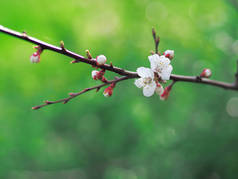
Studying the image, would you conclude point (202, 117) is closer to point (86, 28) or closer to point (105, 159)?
point (105, 159)

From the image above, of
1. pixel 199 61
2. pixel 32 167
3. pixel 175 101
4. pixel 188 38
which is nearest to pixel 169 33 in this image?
pixel 188 38

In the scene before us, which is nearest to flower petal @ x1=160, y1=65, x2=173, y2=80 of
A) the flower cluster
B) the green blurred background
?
the flower cluster

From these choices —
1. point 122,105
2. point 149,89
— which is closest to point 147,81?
point 149,89

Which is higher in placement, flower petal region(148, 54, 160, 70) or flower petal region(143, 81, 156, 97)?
flower petal region(148, 54, 160, 70)

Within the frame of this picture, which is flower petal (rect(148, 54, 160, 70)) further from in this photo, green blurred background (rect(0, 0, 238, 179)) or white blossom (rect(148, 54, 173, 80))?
green blurred background (rect(0, 0, 238, 179))

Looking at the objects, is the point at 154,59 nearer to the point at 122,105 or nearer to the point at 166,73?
the point at 166,73

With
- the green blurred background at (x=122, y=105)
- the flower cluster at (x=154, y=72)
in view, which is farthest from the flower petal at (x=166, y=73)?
the green blurred background at (x=122, y=105)

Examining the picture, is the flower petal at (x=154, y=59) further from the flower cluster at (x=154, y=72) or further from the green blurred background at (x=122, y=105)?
the green blurred background at (x=122, y=105)

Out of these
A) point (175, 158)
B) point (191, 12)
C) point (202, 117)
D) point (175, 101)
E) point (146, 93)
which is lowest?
point (146, 93)
